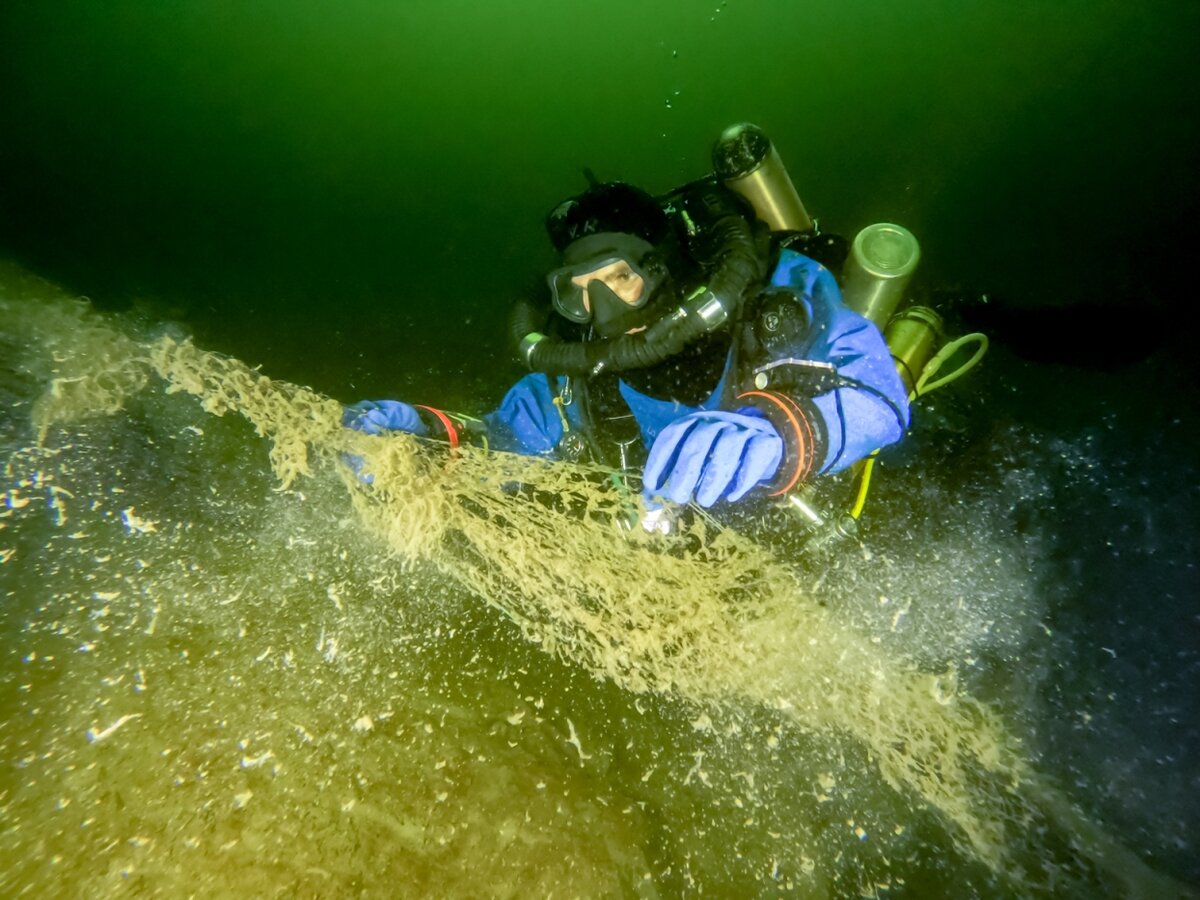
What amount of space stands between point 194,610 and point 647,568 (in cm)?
225

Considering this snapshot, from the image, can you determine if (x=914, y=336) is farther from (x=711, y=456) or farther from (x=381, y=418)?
(x=381, y=418)

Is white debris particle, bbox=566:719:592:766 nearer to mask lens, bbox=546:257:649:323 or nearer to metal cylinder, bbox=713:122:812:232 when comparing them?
mask lens, bbox=546:257:649:323

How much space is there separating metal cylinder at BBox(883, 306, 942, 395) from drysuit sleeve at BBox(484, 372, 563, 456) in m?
2.16

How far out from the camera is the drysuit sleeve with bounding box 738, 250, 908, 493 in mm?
2145

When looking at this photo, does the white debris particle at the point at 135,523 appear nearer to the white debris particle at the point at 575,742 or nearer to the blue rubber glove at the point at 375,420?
the blue rubber glove at the point at 375,420

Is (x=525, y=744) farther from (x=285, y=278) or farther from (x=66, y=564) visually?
(x=285, y=278)

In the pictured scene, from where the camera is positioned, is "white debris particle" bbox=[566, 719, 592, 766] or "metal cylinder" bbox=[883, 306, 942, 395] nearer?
"white debris particle" bbox=[566, 719, 592, 766]

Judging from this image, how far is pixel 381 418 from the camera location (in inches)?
110

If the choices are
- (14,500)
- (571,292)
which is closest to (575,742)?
(571,292)

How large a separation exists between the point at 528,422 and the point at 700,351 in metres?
1.34

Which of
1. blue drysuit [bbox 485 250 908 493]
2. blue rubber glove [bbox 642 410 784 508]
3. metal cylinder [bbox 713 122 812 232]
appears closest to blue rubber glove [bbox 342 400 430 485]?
blue drysuit [bbox 485 250 908 493]

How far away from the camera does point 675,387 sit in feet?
9.11

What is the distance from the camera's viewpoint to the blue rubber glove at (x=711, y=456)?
2.05m

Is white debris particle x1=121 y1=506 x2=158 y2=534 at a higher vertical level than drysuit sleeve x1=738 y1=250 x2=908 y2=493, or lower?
higher
